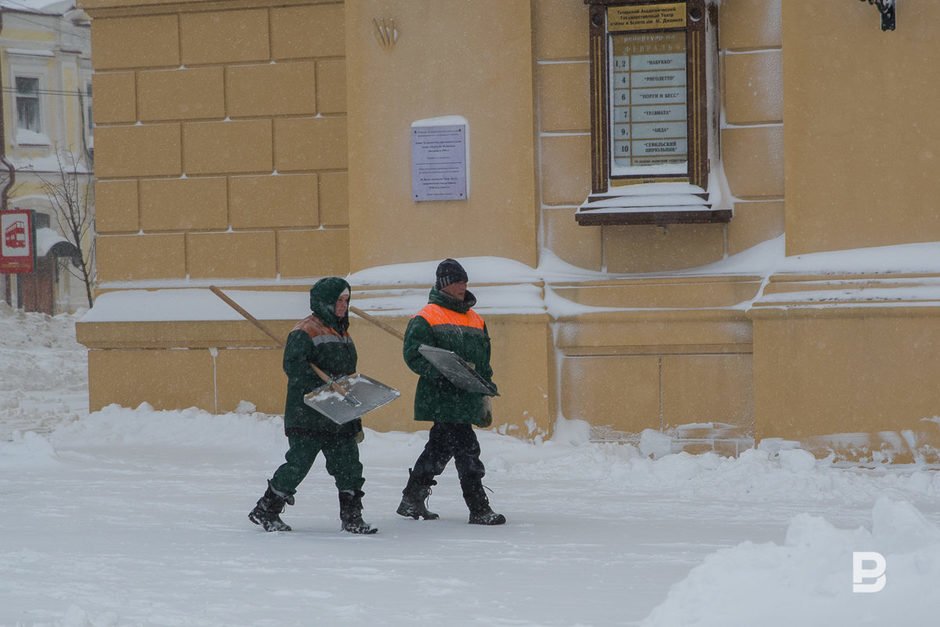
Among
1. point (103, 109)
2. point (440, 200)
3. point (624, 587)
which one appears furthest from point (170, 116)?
point (624, 587)

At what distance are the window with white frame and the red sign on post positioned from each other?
4.67 m

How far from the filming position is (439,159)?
10977 mm

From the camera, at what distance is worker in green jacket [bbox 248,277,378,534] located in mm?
7238

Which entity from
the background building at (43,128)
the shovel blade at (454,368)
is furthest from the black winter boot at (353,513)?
the background building at (43,128)

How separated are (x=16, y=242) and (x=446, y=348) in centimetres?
2861

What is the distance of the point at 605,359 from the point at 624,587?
4.92m

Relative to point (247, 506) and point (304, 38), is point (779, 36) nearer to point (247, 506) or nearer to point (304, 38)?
point (304, 38)

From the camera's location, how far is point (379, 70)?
11.1m

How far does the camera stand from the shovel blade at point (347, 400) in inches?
280

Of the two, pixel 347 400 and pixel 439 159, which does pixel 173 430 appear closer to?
pixel 439 159

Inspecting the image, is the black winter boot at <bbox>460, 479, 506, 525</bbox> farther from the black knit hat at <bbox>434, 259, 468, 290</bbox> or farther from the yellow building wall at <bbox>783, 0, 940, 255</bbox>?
the yellow building wall at <bbox>783, 0, 940, 255</bbox>

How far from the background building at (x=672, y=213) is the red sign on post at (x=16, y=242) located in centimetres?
2254

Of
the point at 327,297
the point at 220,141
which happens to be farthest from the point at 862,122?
the point at 220,141

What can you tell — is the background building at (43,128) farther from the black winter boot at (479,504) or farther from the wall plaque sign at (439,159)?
the black winter boot at (479,504)
